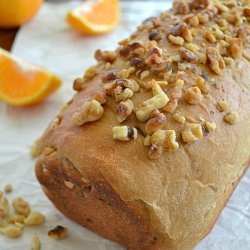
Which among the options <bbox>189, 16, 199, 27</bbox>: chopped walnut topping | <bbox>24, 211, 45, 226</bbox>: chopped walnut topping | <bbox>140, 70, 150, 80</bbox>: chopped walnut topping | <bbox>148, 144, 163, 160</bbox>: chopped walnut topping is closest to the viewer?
<bbox>148, 144, 163, 160</bbox>: chopped walnut topping

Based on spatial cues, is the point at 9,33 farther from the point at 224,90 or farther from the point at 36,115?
the point at 224,90

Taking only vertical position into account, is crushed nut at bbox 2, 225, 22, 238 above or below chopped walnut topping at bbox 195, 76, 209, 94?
below

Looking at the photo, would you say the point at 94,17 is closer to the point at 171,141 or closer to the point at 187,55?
the point at 187,55

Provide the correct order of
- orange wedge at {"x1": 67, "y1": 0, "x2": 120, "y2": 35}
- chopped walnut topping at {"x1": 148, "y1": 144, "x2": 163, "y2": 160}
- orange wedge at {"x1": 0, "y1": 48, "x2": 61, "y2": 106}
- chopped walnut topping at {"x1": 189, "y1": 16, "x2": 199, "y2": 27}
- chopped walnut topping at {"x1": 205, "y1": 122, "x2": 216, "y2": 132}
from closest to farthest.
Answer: chopped walnut topping at {"x1": 148, "y1": 144, "x2": 163, "y2": 160}, chopped walnut topping at {"x1": 205, "y1": 122, "x2": 216, "y2": 132}, chopped walnut topping at {"x1": 189, "y1": 16, "x2": 199, "y2": 27}, orange wedge at {"x1": 0, "y1": 48, "x2": 61, "y2": 106}, orange wedge at {"x1": 67, "y1": 0, "x2": 120, "y2": 35}

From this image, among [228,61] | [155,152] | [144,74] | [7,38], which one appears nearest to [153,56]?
[144,74]

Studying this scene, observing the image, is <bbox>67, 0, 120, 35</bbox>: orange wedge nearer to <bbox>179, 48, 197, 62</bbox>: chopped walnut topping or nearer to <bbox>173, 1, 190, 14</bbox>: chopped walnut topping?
<bbox>173, 1, 190, 14</bbox>: chopped walnut topping

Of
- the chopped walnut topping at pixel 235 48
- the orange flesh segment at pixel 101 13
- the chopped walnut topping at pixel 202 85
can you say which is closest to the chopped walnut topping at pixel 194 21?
the chopped walnut topping at pixel 235 48

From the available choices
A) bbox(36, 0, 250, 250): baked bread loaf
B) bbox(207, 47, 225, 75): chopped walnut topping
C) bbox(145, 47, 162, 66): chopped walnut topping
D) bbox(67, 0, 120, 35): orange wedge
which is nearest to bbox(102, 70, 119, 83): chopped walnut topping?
bbox(36, 0, 250, 250): baked bread loaf

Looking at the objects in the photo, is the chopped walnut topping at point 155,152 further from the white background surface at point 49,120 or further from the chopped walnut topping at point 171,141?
the white background surface at point 49,120
